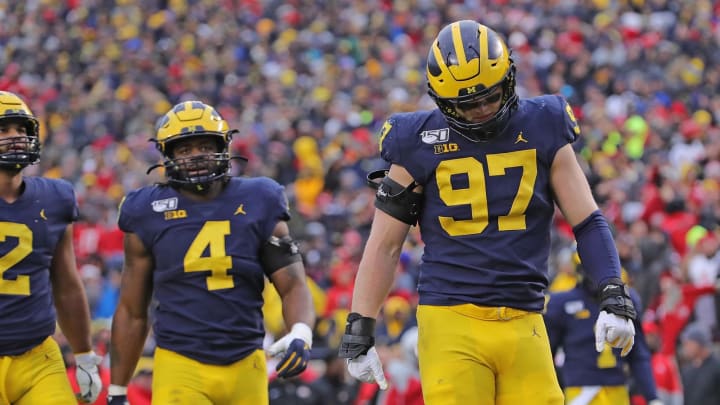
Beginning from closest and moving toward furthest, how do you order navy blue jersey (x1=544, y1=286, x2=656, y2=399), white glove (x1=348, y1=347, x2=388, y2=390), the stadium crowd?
white glove (x1=348, y1=347, x2=388, y2=390) < navy blue jersey (x1=544, y1=286, x2=656, y2=399) < the stadium crowd

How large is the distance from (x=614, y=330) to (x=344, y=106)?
41.9 feet

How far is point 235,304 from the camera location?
559cm

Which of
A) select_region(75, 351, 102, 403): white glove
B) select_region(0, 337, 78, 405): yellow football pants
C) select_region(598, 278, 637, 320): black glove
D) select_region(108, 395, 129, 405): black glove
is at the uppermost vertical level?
select_region(598, 278, 637, 320): black glove

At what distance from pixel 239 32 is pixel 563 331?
45.3 feet

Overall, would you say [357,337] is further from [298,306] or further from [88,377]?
[88,377]

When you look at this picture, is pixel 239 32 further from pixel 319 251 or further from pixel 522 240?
pixel 522 240

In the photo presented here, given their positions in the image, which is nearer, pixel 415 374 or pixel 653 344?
pixel 415 374

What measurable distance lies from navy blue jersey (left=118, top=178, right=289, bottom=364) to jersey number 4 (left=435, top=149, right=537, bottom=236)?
1.28m

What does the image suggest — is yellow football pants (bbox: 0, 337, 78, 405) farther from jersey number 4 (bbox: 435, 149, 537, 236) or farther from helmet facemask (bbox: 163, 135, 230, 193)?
jersey number 4 (bbox: 435, 149, 537, 236)

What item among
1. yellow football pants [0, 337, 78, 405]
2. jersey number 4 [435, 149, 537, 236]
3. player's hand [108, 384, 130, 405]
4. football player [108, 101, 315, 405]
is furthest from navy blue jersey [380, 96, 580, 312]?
yellow football pants [0, 337, 78, 405]

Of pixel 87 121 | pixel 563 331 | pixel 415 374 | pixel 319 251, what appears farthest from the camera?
pixel 87 121

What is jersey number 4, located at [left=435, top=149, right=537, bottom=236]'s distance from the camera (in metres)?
4.61

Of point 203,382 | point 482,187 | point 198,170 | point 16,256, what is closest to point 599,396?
point 203,382

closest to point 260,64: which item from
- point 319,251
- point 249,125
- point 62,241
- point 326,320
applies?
point 249,125
